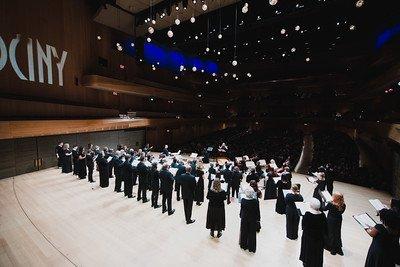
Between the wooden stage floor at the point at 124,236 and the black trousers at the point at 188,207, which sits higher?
the black trousers at the point at 188,207

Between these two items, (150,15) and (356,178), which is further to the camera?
(150,15)

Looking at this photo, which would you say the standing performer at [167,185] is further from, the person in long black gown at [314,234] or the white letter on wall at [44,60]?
the white letter on wall at [44,60]

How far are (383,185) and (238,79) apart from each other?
16.3 m

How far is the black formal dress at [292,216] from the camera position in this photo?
5.56 metres

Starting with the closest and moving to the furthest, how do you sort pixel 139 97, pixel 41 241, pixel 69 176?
pixel 41 241 → pixel 69 176 → pixel 139 97

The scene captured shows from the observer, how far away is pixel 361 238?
591cm

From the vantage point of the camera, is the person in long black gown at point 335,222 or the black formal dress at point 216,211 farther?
the black formal dress at point 216,211

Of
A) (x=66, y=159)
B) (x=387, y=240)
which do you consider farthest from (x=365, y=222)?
(x=66, y=159)

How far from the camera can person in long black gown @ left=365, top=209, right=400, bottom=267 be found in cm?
345

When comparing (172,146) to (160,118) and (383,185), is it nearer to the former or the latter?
(160,118)

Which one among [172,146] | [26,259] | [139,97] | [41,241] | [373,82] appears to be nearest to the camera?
[26,259]

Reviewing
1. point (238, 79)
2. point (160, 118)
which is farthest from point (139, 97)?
point (238, 79)

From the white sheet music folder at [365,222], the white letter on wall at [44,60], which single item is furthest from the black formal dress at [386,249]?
the white letter on wall at [44,60]

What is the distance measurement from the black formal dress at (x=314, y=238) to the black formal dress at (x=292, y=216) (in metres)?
1.20
